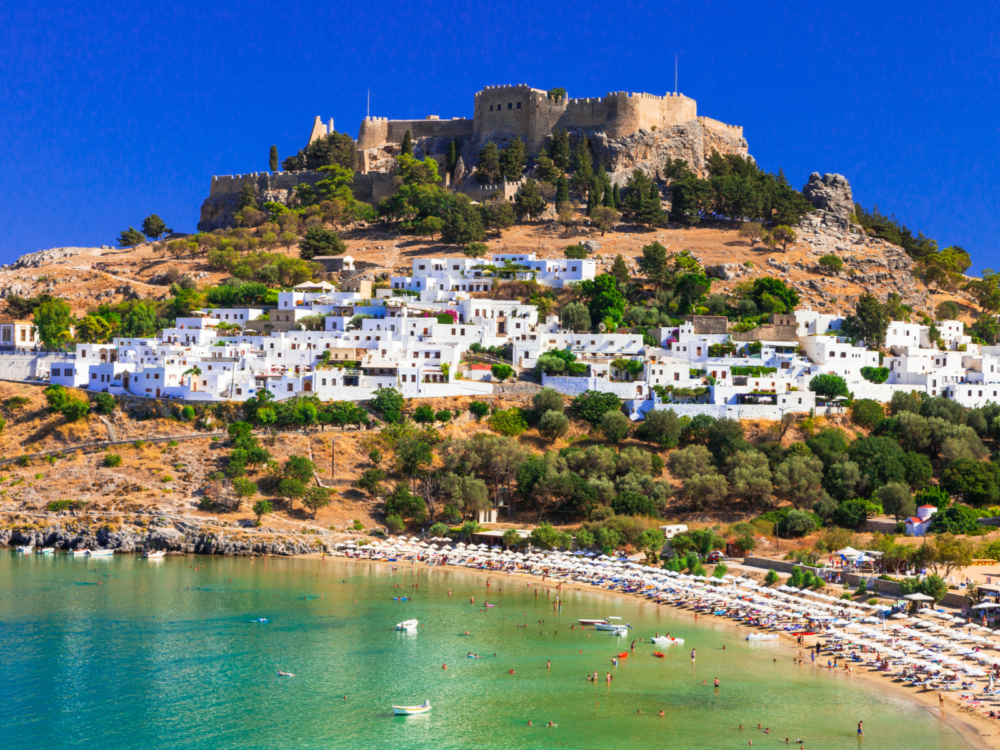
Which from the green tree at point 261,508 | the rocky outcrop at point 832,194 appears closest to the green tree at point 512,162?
the rocky outcrop at point 832,194

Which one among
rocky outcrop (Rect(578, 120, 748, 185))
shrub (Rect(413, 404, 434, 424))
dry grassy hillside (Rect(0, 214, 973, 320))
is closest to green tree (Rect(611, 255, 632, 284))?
dry grassy hillside (Rect(0, 214, 973, 320))

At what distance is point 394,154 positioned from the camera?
86688 mm

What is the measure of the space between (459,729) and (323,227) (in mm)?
54791

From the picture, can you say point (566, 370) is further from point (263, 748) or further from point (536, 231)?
point (263, 748)

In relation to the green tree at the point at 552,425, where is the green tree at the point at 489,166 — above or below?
above

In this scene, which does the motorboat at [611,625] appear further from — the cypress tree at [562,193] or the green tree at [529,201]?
the green tree at [529,201]

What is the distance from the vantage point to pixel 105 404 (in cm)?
5319

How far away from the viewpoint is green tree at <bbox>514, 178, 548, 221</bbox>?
75.8 m

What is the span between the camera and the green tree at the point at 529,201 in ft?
249

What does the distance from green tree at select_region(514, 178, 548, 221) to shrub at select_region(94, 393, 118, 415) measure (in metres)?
32.7

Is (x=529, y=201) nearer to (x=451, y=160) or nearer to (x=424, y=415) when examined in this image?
(x=451, y=160)

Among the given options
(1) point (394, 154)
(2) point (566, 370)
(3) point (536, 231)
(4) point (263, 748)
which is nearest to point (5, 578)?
(4) point (263, 748)

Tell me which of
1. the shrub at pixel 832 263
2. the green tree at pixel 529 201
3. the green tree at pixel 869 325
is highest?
the green tree at pixel 529 201

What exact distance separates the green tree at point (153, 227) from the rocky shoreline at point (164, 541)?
149 ft
